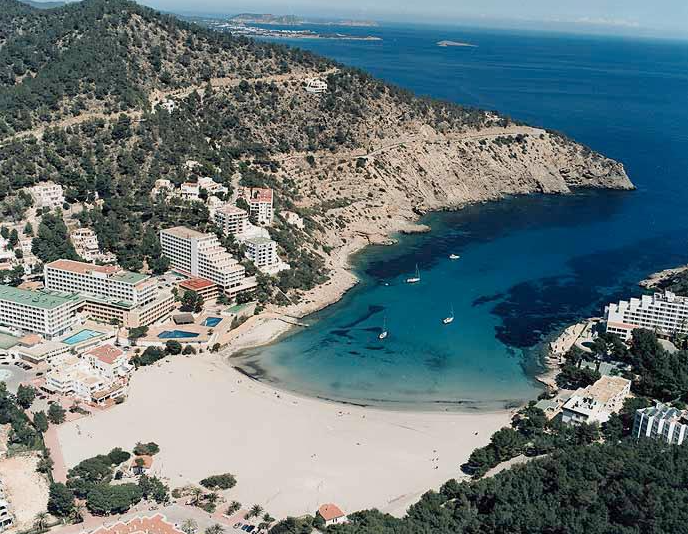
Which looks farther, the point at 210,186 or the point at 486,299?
the point at 210,186

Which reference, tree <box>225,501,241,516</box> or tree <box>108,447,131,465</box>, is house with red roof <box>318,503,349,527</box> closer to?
tree <box>225,501,241,516</box>

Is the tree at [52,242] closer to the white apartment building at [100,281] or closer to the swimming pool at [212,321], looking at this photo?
the white apartment building at [100,281]

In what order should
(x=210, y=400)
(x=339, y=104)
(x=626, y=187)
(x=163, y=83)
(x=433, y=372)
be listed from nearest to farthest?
1. (x=210, y=400)
2. (x=433, y=372)
3. (x=163, y=83)
4. (x=339, y=104)
5. (x=626, y=187)

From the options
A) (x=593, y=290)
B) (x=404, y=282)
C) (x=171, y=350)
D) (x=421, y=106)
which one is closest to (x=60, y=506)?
(x=171, y=350)

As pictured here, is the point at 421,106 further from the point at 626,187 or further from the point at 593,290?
the point at 593,290

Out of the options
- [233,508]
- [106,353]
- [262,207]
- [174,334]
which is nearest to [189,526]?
[233,508]

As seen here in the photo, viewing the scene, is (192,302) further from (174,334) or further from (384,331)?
(384,331)
